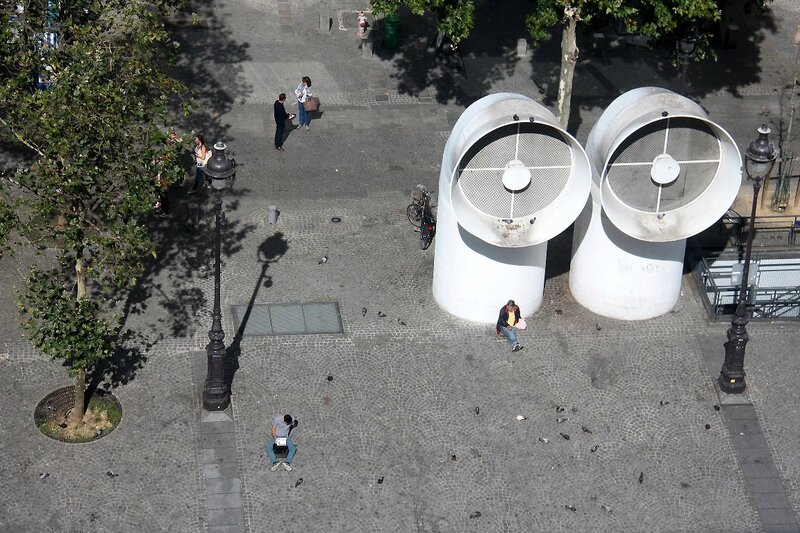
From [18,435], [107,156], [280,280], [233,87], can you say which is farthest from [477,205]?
[233,87]

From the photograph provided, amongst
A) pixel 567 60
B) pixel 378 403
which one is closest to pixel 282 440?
pixel 378 403

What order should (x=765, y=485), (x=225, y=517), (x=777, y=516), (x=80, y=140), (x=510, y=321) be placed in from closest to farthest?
(x=80, y=140) → (x=225, y=517) → (x=777, y=516) → (x=765, y=485) → (x=510, y=321)

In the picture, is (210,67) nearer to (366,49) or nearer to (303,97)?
(303,97)

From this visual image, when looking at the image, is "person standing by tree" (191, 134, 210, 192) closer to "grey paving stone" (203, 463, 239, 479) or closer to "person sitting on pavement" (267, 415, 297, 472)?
"person sitting on pavement" (267, 415, 297, 472)

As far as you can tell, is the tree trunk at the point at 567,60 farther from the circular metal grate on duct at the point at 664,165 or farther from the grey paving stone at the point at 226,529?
the grey paving stone at the point at 226,529

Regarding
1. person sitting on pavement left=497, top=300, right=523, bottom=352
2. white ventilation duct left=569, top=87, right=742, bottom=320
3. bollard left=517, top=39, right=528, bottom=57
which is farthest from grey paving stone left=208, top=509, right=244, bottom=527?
bollard left=517, top=39, right=528, bottom=57

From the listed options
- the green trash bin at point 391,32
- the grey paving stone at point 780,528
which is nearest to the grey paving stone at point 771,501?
the grey paving stone at point 780,528

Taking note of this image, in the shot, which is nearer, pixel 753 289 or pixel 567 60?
pixel 753 289
